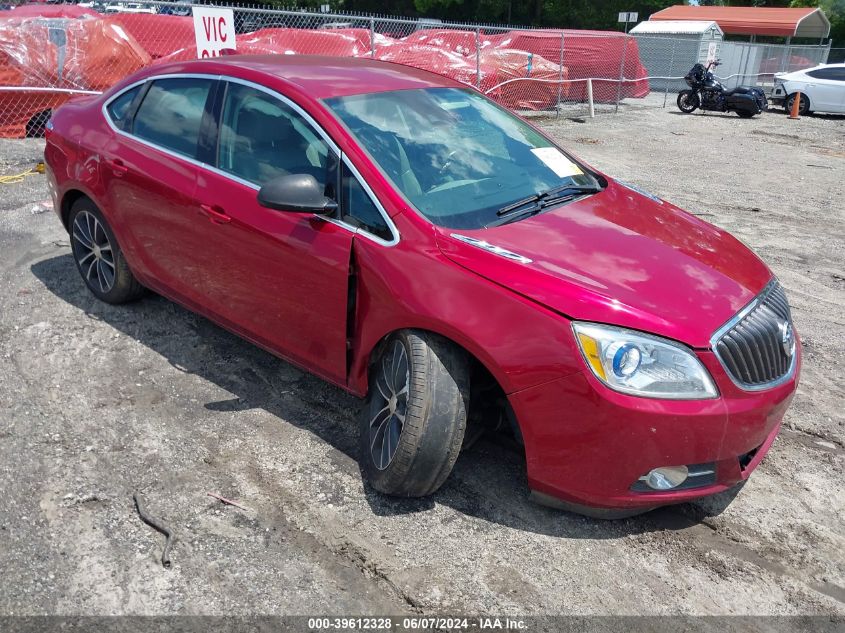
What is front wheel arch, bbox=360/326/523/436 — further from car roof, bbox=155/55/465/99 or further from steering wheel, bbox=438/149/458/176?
car roof, bbox=155/55/465/99

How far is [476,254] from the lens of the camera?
3002 mm

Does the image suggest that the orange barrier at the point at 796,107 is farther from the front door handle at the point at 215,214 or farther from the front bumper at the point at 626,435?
the front door handle at the point at 215,214

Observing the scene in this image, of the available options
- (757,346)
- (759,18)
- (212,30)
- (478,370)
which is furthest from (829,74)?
(478,370)

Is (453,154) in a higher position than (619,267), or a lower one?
higher

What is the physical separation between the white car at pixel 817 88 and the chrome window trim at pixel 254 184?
20467 mm

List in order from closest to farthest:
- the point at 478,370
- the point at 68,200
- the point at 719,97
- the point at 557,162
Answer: the point at 478,370 → the point at 557,162 → the point at 68,200 → the point at 719,97

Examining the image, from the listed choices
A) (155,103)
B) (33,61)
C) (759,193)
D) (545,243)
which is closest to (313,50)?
(33,61)

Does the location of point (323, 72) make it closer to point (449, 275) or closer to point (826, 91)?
point (449, 275)

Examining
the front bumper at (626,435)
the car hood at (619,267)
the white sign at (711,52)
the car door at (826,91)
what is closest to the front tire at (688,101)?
the car door at (826,91)

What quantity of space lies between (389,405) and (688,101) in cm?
1857

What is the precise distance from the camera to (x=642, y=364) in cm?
275

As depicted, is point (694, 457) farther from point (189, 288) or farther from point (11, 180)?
point (11, 180)

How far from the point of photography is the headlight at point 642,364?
2.73m

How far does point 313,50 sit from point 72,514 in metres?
13.8
